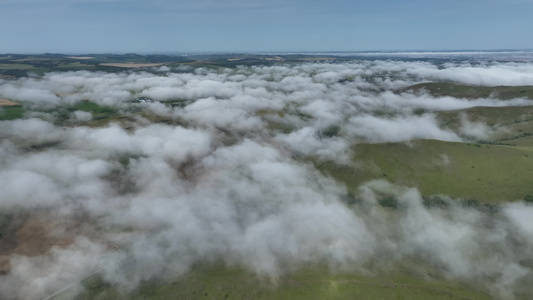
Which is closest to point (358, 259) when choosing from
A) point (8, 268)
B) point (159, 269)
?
point (159, 269)

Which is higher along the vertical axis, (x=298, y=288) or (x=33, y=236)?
(x=33, y=236)

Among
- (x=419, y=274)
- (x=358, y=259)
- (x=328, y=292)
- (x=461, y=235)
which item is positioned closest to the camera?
(x=328, y=292)

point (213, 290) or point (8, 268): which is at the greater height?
point (8, 268)

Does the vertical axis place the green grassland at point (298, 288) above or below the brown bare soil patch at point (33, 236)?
below

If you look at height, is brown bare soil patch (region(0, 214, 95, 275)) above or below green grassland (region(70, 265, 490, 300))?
above

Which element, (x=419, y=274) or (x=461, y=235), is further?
(x=461, y=235)

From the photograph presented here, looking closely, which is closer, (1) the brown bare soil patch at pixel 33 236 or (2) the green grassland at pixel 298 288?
(2) the green grassland at pixel 298 288

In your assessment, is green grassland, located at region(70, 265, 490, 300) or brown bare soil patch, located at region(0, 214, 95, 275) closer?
green grassland, located at region(70, 265, 490, 300)

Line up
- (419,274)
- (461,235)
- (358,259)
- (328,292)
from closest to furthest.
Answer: (328,292), (419,274), (358,259), (461,235)

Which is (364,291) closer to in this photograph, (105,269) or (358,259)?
(358,259)

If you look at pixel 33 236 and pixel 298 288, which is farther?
pixel 33 236
